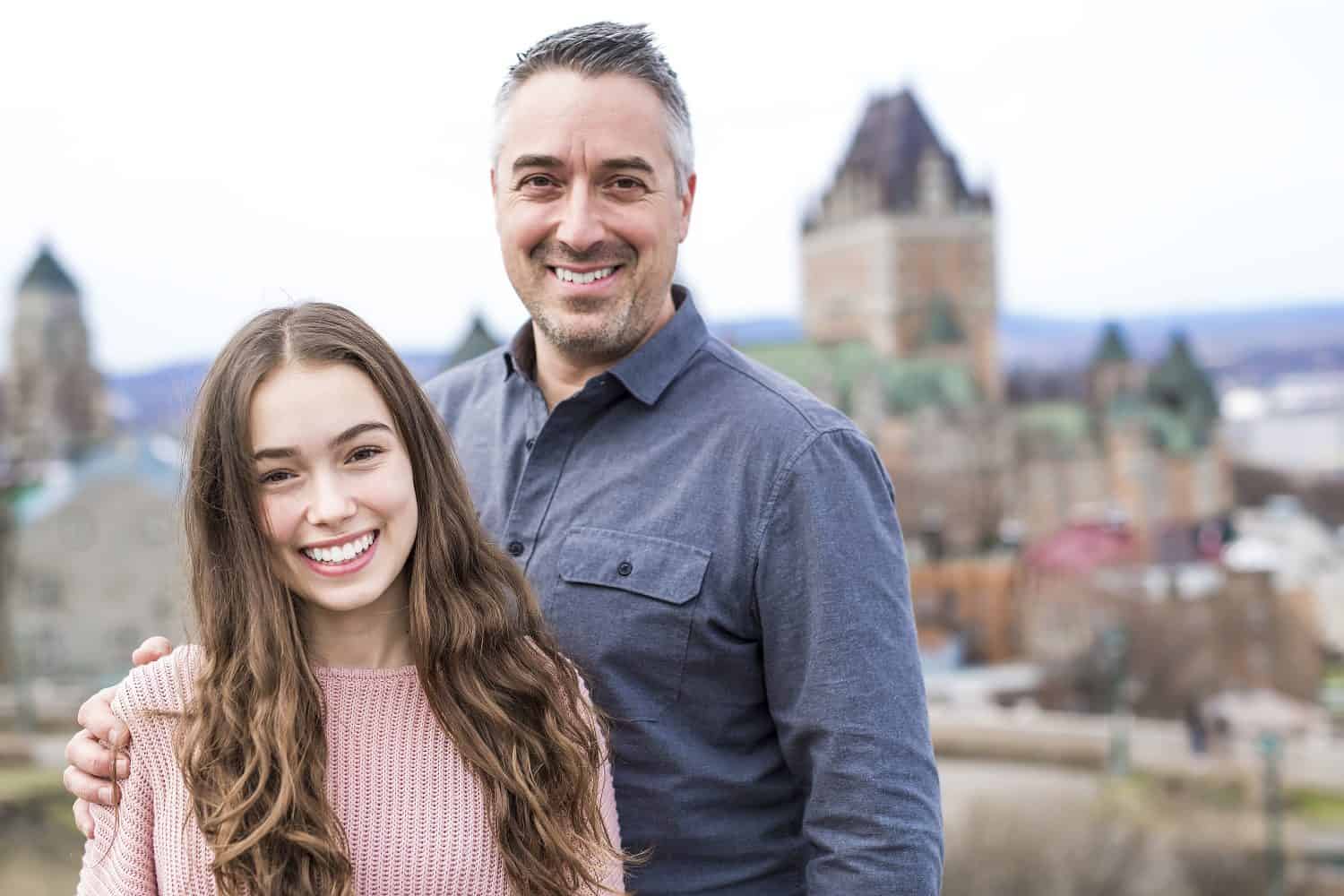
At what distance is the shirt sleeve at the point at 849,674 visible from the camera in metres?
2.04

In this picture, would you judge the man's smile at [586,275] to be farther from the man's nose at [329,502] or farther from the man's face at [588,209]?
the man's nose at [329,502]

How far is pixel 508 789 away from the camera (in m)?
1.92

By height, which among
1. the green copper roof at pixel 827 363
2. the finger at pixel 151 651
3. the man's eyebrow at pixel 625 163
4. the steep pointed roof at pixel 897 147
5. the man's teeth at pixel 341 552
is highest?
the steep pointed roof at pixel 897 147

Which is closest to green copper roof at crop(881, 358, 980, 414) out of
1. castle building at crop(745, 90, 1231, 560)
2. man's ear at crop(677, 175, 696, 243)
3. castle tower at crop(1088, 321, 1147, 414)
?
castle building at crop(745, 90, 1231, 560)

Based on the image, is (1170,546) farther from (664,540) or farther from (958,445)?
(664,540)

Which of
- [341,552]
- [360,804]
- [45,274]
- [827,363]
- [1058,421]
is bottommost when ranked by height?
[1058,421]

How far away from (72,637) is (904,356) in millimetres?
22827

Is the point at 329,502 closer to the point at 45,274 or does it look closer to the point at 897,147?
the point at 45,274

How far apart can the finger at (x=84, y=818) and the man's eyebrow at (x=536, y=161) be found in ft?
3.87

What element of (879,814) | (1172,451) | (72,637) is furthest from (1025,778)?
(879,814)

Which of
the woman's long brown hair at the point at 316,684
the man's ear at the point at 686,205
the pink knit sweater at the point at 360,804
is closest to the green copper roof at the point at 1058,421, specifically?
the man's ear at the point at 686,205

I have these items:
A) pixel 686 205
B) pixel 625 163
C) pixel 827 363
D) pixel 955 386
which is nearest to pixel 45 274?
pixel 827 363

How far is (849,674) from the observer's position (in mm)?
2051

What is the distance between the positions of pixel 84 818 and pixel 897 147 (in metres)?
37.2
